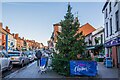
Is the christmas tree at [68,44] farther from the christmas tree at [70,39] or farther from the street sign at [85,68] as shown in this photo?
the street sign at [85,68]

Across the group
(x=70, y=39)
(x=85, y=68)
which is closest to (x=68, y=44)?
(x=70, y=39)

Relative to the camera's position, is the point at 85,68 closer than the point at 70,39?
Yes

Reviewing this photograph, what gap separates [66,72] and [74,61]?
3.42 feet

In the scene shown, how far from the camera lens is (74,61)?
13633 millimetres

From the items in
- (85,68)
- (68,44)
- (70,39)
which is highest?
(70,39)

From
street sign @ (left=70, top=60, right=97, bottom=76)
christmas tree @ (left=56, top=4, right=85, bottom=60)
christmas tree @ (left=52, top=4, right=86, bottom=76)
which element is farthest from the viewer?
christmas tree @ (left=56, top=4, right=85, bottom=60)

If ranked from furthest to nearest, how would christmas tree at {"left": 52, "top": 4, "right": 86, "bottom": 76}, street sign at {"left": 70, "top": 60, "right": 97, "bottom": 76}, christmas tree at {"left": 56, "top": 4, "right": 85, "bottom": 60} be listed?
christmas tree at {"left": 56, "top": 4, "right": 85, "bottom": 60}, christmas tree at {"left": 52, "top": 4, "right": 86, "bottom": 76}, street sign at {"left": 70, "top": 60, "right": 97, "bottom": 76}

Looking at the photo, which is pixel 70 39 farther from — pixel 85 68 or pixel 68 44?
pixel 85 68

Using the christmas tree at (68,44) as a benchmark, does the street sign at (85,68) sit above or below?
below

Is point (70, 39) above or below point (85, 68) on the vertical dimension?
above

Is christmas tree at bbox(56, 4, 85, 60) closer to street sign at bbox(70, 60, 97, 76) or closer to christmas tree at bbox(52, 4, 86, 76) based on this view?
christmas tree at bbox(52, 4, 86, 76)

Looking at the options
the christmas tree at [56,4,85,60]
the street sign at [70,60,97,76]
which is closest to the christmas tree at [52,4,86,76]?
the christmas tree at [56,4,85,60]

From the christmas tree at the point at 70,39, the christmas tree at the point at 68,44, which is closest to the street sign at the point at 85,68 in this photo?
the christmas tree at the point at 68,44

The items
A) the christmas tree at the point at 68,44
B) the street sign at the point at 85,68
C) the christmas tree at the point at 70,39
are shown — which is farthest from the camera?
the christmas tree at the point at 70,39
